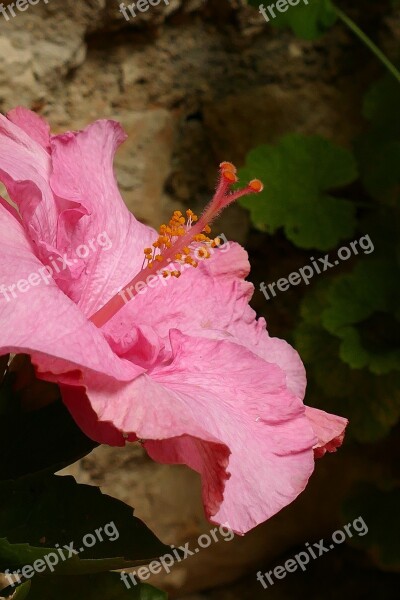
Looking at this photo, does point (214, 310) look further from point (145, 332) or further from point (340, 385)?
point (340, 385)

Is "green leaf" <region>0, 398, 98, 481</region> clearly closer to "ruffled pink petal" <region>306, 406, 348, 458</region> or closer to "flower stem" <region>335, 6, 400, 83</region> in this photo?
"ruffled pink petal" <region>306, 406, 348, 458</region>

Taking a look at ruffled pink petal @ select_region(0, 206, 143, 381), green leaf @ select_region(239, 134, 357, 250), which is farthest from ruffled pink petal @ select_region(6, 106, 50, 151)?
green leaf @ select_region(239, 134, 357, 250)

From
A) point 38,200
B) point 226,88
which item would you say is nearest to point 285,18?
point 226,88

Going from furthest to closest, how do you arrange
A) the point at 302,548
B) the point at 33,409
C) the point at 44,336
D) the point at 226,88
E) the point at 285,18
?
the point at 302,548 → the point at 226,88 → the point at 285,18 → the point at 33,409 → the point at 44,336

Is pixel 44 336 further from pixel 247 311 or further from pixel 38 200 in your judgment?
pixel 247 311

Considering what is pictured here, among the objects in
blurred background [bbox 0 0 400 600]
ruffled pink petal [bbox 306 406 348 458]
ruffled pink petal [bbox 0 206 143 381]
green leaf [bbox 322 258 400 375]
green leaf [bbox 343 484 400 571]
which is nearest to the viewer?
ruffled pink petal [bbox 0 206 143 381]

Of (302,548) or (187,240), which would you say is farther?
(302,548)

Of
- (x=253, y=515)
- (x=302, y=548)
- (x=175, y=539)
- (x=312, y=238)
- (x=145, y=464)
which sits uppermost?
(x=253, y=515)
